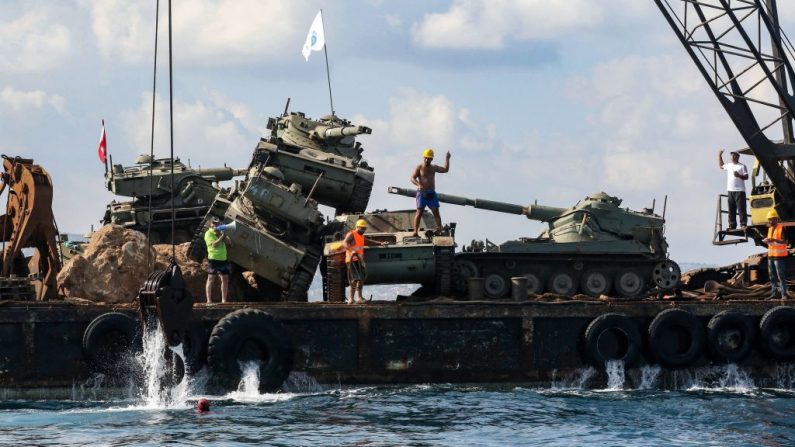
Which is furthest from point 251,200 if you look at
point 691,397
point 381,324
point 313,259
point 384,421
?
point 691,397

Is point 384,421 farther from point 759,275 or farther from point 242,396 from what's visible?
point 759,275

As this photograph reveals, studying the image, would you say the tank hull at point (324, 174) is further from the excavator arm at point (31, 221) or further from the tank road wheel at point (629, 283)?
the tank road wheel at point (629, 283)

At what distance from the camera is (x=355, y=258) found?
33.3 meters

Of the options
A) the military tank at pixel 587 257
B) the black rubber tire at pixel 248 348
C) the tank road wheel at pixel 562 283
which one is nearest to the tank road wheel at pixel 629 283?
the military tank at pixel 587 257

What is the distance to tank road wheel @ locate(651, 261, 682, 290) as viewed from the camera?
1518 inches

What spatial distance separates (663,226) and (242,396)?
13.7 m

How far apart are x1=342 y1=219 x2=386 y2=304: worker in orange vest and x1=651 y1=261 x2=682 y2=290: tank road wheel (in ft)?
29.1

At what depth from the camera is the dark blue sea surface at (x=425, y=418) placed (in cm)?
2705

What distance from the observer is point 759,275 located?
39.6m

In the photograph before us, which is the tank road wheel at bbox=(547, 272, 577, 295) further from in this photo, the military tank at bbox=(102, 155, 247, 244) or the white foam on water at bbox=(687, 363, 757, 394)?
the military tank at bbox=(102, 155, 247, 244)

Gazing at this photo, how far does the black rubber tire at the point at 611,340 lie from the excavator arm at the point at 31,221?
12686mm

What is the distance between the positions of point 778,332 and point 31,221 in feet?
57.9

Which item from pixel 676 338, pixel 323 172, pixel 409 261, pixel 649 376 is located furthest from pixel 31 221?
pixel 676 338

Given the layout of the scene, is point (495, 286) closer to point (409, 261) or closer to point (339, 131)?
point (409, 261)
